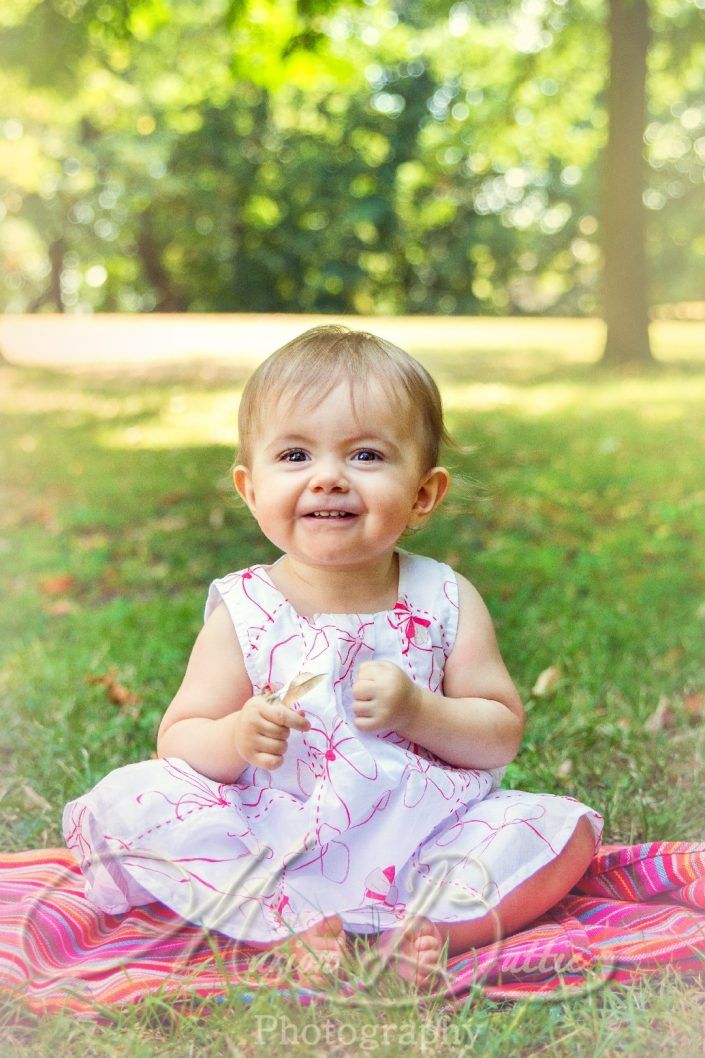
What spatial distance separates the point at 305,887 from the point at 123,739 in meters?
0.91

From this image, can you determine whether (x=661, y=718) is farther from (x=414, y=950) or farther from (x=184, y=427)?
(x=184, y=427)

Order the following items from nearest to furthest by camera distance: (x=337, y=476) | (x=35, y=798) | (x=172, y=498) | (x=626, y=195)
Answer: (x=337, y=476) → (x=35, y=798) → (x=172, y=498) → (x=626, y=195)

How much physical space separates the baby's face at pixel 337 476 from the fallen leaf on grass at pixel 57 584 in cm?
226

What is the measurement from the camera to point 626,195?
6168mm

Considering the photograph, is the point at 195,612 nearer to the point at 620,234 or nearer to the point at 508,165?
the point at 620,234

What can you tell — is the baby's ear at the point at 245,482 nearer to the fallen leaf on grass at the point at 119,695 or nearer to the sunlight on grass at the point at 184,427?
the fallen leaf on grass at the point at 119,695

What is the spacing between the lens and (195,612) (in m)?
3.34

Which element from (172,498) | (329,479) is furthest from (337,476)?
(172,498)

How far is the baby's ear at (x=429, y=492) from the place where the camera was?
5.86 ft

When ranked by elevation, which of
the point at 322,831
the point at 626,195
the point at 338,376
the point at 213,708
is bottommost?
the point at 322,831

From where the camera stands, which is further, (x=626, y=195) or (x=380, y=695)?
(x=626, y=195)

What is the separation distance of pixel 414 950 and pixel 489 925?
5.1 inches

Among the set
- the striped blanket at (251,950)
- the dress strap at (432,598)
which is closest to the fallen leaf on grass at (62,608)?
the striped blanket at (251,950)

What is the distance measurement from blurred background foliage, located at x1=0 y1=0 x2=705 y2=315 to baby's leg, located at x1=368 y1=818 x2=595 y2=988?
10.9 feet
